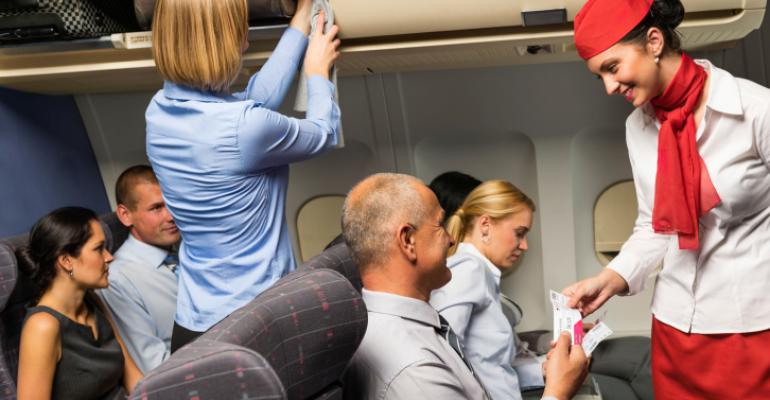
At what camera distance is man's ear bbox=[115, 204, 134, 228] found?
324 centimetres

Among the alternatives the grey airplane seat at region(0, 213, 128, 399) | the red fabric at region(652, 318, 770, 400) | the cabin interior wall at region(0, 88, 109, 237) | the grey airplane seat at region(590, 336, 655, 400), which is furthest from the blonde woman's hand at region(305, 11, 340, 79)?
the grey airplane seat at region(590, 336, 655, 400)

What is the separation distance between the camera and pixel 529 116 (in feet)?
11.5

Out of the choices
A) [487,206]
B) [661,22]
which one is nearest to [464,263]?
[487,206]

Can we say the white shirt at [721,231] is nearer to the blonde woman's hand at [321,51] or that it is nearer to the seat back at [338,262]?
the seat back at [338,262]

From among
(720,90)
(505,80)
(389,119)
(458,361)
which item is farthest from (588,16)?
(389,119)

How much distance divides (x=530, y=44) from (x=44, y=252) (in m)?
1.74

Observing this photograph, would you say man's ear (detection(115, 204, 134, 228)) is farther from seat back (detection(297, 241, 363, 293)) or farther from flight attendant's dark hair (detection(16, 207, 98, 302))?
seat back (detection(297, 241, 363, 293))

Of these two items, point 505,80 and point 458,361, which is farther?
point 505,80

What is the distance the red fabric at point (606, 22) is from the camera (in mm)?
1922

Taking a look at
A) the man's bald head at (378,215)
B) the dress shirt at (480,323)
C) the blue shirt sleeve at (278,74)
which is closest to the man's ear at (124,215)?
the blue shirt sleeve at (278,74)

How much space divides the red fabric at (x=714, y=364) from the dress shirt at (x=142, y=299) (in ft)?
5.80

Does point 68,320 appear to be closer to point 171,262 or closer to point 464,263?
point 171,262

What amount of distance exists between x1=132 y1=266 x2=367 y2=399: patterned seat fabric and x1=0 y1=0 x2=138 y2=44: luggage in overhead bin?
163 cm

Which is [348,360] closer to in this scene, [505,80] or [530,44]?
[530,44]
